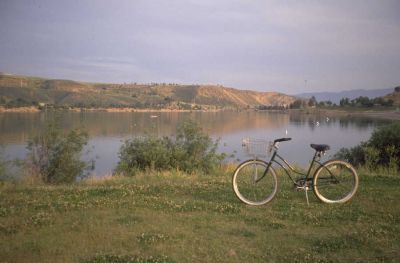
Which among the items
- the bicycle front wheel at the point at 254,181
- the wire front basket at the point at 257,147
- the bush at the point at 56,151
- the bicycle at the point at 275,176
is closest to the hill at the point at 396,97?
the bush at the point at 56,151

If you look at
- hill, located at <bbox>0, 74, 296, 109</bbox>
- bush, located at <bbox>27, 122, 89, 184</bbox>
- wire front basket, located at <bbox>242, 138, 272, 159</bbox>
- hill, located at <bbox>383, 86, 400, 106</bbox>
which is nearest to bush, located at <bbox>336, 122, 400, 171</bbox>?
wire front basket, located at <bbox>242, 138, 272, 159</bbox>

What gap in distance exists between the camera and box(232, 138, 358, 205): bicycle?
302 inches

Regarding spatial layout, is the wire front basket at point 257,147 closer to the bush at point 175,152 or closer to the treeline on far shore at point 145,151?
the bush at point 175,152

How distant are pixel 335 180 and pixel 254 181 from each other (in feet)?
5.62

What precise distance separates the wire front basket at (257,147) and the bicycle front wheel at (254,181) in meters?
0.17

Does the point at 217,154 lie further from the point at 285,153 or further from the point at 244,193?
the point at 285,153

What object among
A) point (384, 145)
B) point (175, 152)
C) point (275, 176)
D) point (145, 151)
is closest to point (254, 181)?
point (275, 176)

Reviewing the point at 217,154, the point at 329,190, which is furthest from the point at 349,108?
the point at 329,190

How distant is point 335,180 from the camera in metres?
7.81

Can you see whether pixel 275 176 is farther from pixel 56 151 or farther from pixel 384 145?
pixel 56 151

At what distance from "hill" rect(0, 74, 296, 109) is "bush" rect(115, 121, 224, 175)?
197ft

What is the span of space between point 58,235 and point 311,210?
4.53m

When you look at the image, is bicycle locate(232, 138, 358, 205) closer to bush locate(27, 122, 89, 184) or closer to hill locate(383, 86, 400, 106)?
bush locate(27, 122, 89, 184)

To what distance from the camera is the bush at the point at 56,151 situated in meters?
19.5
